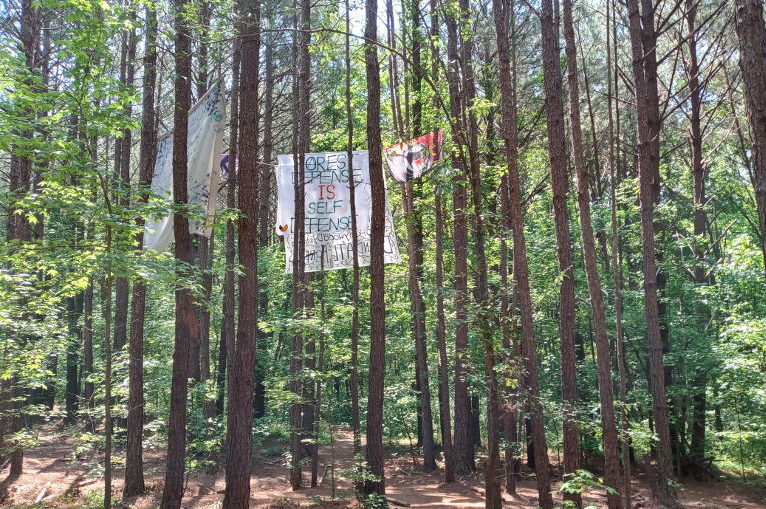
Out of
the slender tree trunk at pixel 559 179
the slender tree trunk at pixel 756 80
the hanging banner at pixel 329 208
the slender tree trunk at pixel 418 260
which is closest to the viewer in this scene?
the slender tree trunk at pixel 756 80

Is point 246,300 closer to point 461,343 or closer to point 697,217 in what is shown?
point 461,343

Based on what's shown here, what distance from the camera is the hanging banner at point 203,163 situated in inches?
333

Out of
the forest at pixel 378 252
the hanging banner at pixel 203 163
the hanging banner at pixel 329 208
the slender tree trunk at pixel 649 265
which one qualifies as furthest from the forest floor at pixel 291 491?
the hanging banner at pixel 203 163

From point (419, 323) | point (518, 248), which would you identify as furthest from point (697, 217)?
point (518, 248)

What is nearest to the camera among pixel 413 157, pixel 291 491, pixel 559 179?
pixel 559 179

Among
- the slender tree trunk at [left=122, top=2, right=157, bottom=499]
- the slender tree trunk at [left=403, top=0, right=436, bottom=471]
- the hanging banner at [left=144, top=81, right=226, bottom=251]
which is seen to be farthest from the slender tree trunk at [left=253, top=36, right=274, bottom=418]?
the hanging banner at [left=144, top=81, right=226, bottom=251]

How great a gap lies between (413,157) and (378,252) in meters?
2.67

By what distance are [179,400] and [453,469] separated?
7.43 m

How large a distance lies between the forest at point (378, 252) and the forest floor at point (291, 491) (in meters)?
0.12

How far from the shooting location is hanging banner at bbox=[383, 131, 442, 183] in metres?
11.8

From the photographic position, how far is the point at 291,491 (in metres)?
13.5

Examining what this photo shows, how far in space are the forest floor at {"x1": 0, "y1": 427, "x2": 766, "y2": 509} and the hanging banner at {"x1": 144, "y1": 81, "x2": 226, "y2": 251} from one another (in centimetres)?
515

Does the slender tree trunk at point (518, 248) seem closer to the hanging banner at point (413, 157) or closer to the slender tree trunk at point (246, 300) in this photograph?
the hanging banner at point (413, 157)

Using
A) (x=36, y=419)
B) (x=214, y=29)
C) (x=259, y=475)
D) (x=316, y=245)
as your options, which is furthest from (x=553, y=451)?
(x=36, y=419)
